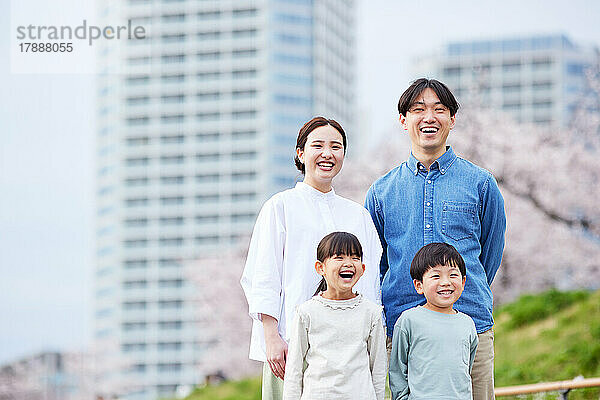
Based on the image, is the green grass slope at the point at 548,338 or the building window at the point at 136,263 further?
the building window at the point at 136,263

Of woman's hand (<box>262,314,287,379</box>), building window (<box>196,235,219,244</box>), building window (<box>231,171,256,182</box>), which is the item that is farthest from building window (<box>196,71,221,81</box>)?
woman's hand (<box>262,314,287,379</box>)

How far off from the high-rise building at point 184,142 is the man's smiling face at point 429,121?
214 feet

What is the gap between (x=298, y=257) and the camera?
3605mm

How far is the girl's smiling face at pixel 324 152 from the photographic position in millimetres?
3646

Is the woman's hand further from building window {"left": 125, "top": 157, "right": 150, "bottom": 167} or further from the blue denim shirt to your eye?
building window {"left": 125, "top": 157, "right": 150, "bottom": 167}

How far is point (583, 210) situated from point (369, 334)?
13043 millimetres

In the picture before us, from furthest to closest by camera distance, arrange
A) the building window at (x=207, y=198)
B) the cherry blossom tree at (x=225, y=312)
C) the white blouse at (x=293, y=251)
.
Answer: the building window at (x=207, y=198)
the cherry blossom tree at (x=225, y=312)
the white blouse at (x=293, y=251)

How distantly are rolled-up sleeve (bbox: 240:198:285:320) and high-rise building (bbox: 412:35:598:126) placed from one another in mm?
75478

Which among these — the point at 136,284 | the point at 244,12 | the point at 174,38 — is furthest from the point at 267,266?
the point at 174,38

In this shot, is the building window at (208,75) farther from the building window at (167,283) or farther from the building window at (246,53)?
the building window at (167,283)

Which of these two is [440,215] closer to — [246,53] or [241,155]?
[241,155]

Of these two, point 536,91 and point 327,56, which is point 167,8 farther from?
point 536,91

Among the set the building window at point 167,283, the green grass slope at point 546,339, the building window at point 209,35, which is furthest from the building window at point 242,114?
the green grass slope at point 546,339

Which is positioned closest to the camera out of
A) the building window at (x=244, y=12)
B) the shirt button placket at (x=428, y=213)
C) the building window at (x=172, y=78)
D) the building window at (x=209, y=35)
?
the shirt button placket at (x=428, y=213)
